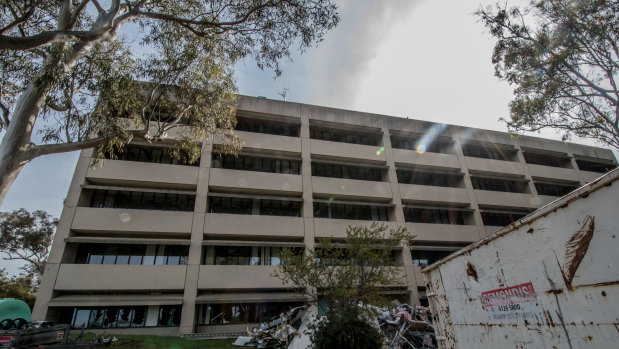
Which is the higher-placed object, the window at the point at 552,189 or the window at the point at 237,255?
the window at the point at 552,189

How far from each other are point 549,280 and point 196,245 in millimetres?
18016

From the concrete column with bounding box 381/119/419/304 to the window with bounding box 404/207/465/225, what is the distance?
2199 mm

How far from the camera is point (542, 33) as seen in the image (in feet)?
41.2

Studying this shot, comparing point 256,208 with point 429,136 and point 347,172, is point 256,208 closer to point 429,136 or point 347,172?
point 347,172

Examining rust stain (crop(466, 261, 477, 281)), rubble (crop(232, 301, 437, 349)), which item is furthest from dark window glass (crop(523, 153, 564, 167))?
rust stain (crop(466, 261, 477, 281))

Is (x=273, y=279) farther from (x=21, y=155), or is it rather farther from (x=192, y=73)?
(x=21, y=155)

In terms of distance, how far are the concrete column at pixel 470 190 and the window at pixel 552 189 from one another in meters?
9.41

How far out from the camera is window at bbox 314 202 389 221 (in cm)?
2281

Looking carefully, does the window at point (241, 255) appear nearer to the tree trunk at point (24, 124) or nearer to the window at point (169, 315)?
the window at point (169, 315)

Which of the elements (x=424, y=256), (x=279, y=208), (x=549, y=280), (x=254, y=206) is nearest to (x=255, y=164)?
(x=254, y=206)

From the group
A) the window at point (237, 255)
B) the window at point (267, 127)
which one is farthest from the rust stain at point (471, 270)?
the window at point (267, 127)

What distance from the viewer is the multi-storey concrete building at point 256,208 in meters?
16.8

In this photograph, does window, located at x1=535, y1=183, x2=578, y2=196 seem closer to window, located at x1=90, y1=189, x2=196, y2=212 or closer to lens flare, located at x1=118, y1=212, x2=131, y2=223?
window, located at x1=90, y1=189, x2=196, y2=212

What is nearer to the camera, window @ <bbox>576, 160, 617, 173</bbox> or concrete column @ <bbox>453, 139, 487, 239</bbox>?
concrete column @ <bbox>453, 139, 487, 239</bbox>
